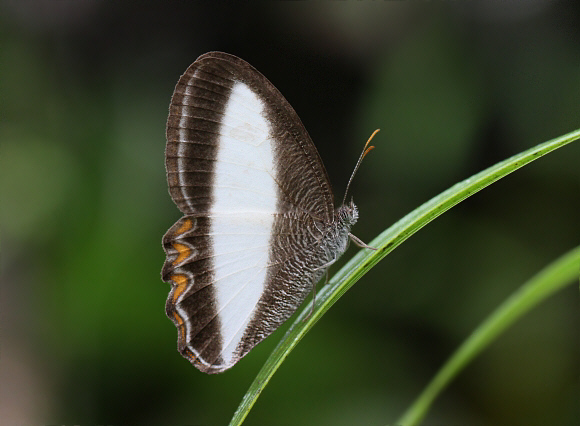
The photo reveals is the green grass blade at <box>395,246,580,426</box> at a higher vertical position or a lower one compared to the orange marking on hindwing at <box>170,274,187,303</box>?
higher

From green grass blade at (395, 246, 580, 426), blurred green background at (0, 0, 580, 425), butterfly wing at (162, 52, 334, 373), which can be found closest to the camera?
green grass blade at (395, 246, 580, 426)

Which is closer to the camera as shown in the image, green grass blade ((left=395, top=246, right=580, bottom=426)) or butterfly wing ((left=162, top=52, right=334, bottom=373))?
green grass blade ((left=395, top=246, right=580, bottom=426))

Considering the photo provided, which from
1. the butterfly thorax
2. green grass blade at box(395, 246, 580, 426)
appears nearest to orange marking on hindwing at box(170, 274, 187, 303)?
the butterfly thorax

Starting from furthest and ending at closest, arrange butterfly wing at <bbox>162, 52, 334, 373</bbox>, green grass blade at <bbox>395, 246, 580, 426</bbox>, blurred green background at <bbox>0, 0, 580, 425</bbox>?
blurred green background at <bbox>0, 0, 580, 425</bbox>, butterfly wing at <bbox>162, 52, 334, 373</bbox>, green grass blade at <bbox>395, 246, 580, 426</bbox>

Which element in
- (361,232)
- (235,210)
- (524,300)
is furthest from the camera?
(361,232)

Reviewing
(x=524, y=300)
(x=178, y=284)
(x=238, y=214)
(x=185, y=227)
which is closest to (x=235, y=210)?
(x=238, y=214)

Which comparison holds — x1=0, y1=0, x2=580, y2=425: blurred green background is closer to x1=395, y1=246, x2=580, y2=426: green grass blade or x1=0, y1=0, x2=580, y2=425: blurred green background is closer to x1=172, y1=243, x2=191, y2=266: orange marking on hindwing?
x1=172, y1=243, x2=191, y2=266: orange marking on hindwing

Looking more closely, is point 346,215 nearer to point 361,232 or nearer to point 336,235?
point 336,235

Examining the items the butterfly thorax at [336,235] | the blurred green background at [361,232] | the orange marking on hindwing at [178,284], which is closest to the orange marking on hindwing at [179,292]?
the orange marking on hindwing at [178,284]
